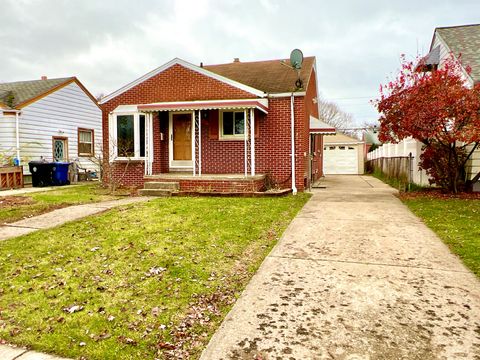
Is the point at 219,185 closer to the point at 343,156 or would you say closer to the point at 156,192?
the point at 156,192

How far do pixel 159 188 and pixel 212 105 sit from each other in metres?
3.27

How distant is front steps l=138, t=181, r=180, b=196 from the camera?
1101 cm

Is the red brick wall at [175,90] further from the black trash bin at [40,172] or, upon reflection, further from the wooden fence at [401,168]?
the wooden fence at [401,168]

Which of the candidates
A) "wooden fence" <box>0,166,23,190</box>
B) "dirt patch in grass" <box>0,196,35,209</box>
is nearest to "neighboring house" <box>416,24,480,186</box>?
"dirt patch in grass" <box>0,196,35,209</box>

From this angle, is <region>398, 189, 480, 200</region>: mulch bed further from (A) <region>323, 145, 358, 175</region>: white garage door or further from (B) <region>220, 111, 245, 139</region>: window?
(A) <region>323, 145, 358, 175</region>: white garage door

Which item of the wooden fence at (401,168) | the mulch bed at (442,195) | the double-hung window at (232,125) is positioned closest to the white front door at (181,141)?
the double-hung window at (232,125)

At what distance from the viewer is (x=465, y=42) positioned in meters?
13.9

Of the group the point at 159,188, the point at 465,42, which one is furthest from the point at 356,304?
the point at 465,42

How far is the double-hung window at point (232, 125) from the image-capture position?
12.6 metres

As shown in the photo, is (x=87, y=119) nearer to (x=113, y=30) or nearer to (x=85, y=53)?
(x=113, y=30)

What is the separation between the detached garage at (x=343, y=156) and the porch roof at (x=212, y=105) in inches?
720

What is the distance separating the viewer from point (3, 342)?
292cm

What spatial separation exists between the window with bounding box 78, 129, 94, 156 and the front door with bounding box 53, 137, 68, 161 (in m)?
1.00

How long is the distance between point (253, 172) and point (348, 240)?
20.1ft
